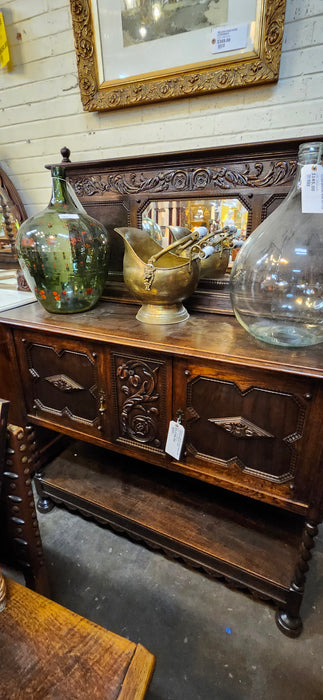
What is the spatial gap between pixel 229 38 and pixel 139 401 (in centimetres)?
117

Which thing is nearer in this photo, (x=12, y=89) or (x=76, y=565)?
(x=76, y=565)

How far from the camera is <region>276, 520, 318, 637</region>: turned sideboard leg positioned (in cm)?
87

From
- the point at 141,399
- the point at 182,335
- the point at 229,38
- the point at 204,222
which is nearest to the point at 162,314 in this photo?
the point at 182,335

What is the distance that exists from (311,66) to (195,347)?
37.1 inches

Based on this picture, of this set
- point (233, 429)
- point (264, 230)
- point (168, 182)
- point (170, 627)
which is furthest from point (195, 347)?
point (170, 627)

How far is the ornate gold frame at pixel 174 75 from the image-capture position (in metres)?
0.98

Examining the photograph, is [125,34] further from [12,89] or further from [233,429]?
[233,429]

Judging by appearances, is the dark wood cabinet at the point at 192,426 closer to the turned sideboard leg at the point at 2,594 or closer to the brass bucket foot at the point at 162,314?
the brass bucket foot at the point at 162,314

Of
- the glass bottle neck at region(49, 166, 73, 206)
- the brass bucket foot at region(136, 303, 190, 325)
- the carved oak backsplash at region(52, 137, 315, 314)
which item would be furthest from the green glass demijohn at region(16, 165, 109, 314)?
the brass bucket foot at region(136, 303, 190, 325)

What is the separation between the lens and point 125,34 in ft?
3.76

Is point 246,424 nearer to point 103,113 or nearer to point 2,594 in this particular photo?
point 2,594

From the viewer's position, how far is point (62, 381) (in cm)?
110

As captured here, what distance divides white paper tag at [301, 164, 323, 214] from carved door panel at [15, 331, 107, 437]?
0.70 meters

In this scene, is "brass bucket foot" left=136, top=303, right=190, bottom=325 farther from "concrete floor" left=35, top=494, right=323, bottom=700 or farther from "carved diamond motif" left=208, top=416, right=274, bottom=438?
"concrete floor" left=35, top=494, right=323, bottom=700
